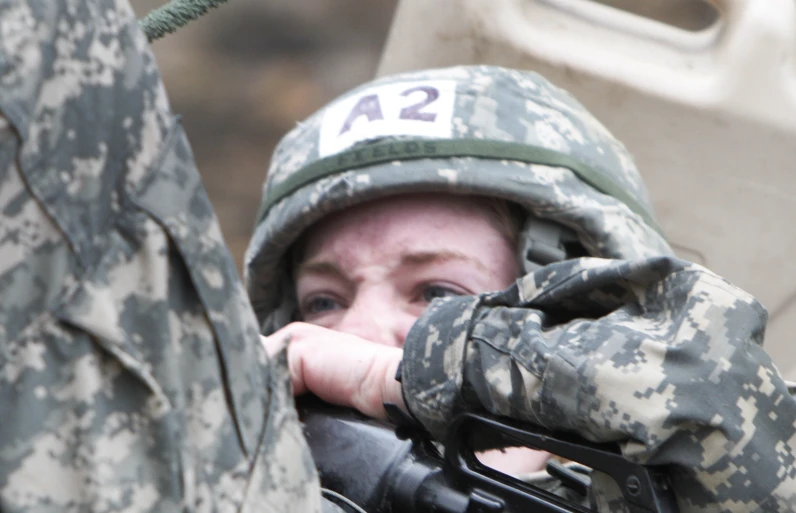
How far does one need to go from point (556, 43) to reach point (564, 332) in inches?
44.3

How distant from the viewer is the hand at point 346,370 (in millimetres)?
1152

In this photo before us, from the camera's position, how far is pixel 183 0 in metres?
1.13

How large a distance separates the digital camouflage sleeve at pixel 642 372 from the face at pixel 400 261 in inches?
18.2

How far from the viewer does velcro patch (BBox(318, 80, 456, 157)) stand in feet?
5.30

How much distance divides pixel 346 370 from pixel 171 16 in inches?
15.9

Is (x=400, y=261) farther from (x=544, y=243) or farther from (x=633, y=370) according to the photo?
(x=633, y=370)

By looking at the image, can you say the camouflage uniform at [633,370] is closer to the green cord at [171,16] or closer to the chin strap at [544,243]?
the green cord at [171,16]

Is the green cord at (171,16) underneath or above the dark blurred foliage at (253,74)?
above

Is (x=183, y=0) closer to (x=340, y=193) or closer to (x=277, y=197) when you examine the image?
(x=340, y=193)

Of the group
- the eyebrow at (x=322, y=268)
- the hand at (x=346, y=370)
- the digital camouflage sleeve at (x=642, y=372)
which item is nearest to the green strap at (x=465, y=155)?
the eyebrow at (x=322, y=268)

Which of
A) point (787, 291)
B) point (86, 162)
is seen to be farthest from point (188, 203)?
point (787, 291)

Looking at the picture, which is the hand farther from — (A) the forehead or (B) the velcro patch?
Result: (B) the velcro patch

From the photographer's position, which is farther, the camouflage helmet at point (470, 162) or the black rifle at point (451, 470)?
the camouflage helmet at point (470, 162)

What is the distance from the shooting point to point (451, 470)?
40.9 inches
